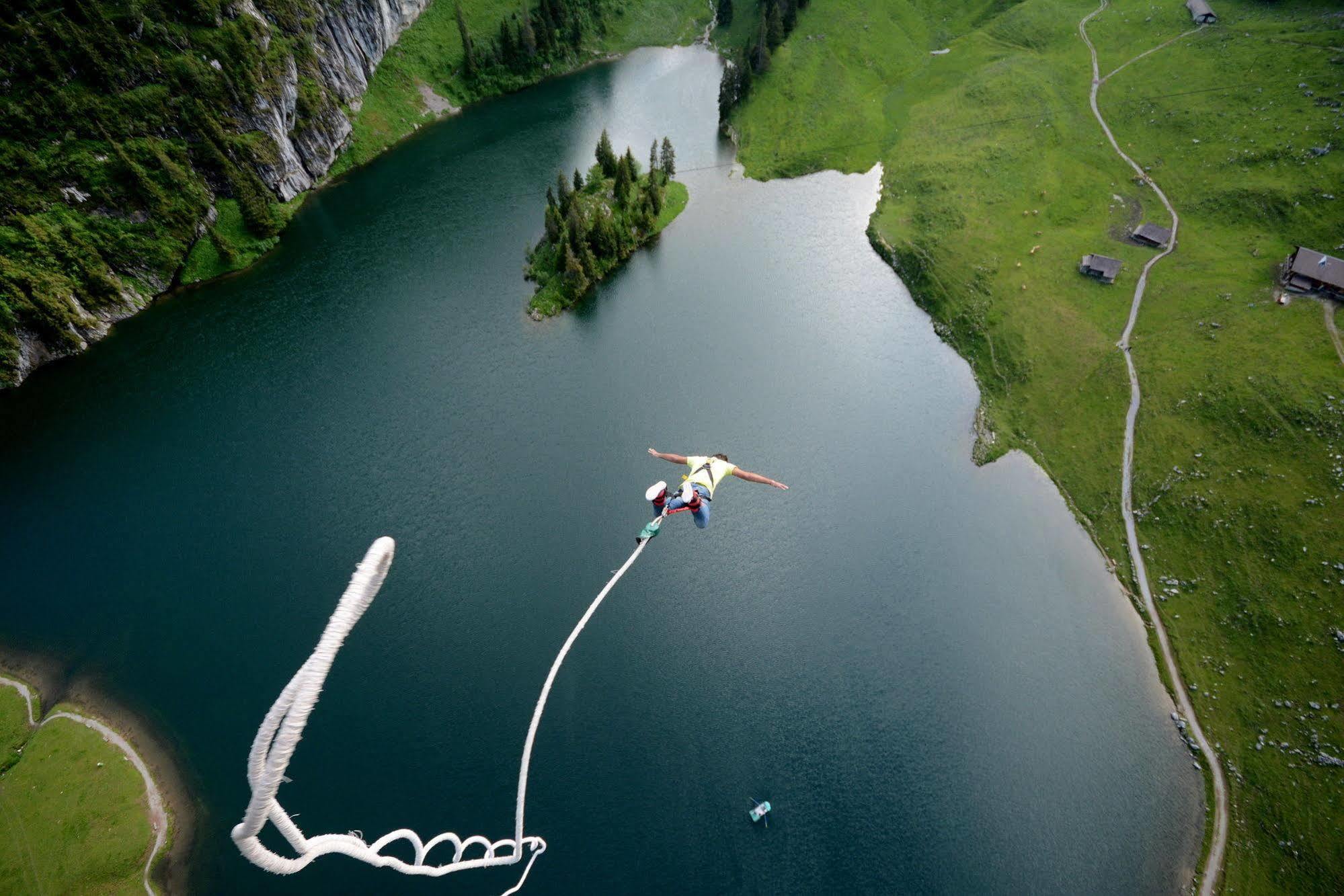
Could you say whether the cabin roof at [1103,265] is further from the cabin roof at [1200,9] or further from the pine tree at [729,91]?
the cabin roof at [1200,9]

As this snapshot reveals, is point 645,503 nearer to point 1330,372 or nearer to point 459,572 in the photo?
point 459,572

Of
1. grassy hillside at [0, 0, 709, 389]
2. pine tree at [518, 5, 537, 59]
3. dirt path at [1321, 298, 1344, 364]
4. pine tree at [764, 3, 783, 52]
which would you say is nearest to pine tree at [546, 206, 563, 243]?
grassy hillside at [0, 0, 709, 389]

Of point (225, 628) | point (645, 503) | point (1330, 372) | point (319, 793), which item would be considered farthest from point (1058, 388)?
point (225, 628)

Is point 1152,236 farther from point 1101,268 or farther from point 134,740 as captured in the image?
point 134,740

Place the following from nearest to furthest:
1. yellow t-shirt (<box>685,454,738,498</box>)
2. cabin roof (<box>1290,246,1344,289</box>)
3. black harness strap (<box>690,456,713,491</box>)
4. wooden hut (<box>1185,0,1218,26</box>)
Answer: yellow t-shirt (<box>685,454,738,498</box>) → black harness strap (<box>690,456,713,491</box>) → cabin roof (<box>1290,246,1344,289</box>) → wooden hut (<box>1185,0,1218,26</box>)

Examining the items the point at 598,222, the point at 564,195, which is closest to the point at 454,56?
the point at 564,195

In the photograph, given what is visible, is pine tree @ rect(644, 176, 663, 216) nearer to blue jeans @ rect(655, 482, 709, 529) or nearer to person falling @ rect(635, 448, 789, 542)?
person falling @ rect(635, 448, 789, 542)
